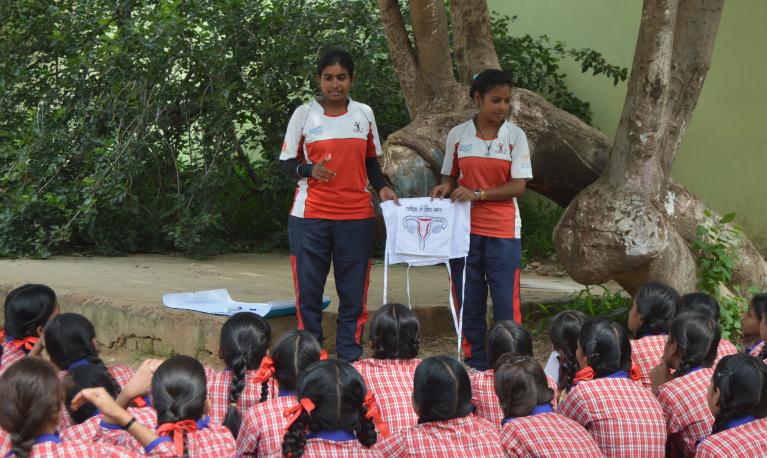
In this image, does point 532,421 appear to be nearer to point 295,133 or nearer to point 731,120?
point 295,133

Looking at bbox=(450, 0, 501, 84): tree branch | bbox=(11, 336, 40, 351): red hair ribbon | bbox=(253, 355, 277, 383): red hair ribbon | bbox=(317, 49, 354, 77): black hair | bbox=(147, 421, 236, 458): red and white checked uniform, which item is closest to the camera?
bbox=(147, 421, 236, 458): red and white checked uniform

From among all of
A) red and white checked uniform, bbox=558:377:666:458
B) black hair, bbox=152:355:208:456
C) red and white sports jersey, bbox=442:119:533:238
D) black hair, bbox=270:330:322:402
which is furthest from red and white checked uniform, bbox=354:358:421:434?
red and white sports jersey, bbox=442:119:533:238

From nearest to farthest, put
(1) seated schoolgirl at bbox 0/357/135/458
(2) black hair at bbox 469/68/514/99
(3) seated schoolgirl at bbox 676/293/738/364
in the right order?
(1) seated schoolgirl at bbox 0/357/135/458, (3) seated schoolgirl at bbox 676/293/738/364, (2) black hair at bbox 469/68/514/99

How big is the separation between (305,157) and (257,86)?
371 cm

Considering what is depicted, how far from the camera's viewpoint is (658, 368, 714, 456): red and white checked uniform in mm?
3549

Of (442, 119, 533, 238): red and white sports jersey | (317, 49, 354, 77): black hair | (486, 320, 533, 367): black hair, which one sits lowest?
(486, 320, 533, 367): black hair

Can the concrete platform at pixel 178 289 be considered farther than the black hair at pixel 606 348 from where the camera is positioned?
Yes

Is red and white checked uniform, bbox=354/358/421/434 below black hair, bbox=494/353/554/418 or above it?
below

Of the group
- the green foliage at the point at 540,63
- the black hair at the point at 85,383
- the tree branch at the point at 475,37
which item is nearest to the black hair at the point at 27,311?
the black hair at the point at 85,383

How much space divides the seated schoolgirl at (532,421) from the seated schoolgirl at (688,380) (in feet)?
1.94

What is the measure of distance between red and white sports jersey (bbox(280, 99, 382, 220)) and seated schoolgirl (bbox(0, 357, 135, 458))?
233 cm

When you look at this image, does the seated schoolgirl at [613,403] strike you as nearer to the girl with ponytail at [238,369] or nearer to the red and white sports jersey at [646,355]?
the red and white sports jersey at [646,355]

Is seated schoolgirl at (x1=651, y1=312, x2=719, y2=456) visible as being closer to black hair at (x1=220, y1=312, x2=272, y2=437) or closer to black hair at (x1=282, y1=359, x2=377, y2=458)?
black hair at (x1=282, y1=359, x2=377, y2=458)

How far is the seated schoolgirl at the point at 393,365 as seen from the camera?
11.5 ft
